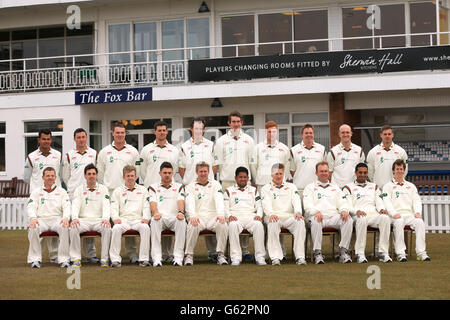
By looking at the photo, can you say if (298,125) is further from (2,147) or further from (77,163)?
(77,163)

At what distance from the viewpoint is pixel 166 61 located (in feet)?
86.1

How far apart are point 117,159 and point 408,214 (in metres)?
4.76

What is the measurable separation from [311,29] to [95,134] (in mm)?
8284

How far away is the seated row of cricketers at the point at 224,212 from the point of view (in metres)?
12.0

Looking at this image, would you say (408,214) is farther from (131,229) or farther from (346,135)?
(131,229)

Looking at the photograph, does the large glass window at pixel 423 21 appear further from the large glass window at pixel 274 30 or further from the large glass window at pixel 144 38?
the large glass window at pixel 144 38

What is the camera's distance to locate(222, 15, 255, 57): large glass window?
1057 inches

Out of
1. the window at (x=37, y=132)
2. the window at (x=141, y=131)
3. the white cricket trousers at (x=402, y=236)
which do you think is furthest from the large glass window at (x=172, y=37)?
the white cricket trousers at (x=402, y=236)

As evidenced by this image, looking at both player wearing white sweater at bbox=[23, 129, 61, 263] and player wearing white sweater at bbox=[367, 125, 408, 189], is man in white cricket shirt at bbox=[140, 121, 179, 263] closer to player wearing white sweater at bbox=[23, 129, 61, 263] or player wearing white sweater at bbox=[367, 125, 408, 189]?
player wearing white sweater at bbox=[23, 129, 61, 263]

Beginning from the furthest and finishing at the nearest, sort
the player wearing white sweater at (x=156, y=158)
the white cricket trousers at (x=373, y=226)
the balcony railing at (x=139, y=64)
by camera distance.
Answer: the balcony railing at (x=139, y=64) → the player wearing white sweater at (x=156, y=158) → the white cricket trousers at (x=373, y=226)

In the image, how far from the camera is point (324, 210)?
40.9ft

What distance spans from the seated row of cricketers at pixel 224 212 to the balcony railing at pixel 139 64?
13.2 metres

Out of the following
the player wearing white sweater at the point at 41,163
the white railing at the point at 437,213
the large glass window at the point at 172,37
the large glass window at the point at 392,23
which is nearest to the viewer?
the player wearing white sweater at the point at 41,163

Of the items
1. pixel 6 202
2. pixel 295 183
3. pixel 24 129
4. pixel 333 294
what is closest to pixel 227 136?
pixel 295 183
